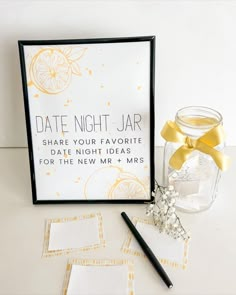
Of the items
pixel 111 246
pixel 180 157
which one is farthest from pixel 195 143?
pixel 111 246

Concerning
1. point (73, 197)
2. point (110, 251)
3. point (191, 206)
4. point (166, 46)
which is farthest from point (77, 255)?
point (166, 46)

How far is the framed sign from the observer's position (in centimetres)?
84

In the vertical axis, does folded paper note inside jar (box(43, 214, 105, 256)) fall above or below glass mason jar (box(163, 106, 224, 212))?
below

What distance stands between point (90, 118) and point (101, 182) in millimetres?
147

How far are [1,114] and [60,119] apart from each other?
0.90ft

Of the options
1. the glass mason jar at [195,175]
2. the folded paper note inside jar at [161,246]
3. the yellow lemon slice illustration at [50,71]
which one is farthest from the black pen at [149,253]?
the yellow lemon slice illustration at [50,71]

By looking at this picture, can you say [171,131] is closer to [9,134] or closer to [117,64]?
[117,64]

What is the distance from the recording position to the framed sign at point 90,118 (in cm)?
84

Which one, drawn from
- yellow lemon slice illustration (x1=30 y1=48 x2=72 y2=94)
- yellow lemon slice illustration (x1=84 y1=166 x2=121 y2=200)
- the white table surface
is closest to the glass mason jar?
the white table surface

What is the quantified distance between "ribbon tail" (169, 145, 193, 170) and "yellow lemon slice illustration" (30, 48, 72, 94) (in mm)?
273

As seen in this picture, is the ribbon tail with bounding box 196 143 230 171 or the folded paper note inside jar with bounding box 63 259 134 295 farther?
the ribbon tail with bounding box 196 143 230 171

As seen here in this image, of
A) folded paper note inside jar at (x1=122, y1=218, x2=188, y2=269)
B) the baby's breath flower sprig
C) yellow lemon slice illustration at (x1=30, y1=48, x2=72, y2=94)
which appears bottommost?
folded paper note inside jar at (x1=122, y1=218, x2=188, y2=269)

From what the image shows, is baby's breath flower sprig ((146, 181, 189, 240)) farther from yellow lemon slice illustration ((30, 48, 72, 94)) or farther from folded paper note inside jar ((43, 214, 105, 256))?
yellow lemon slice illustration ((30, 48, 72, 94))

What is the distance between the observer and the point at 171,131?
33.4 inches
